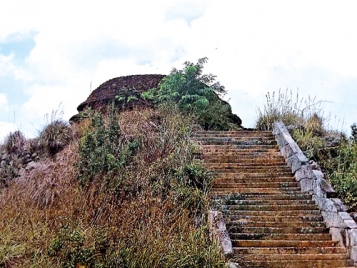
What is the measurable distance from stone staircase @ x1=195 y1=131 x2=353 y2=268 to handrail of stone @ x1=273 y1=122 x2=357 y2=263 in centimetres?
12

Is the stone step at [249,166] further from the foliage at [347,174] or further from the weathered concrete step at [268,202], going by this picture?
the weathered concrete step at [268,202]

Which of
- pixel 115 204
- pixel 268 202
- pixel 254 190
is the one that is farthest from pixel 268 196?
pixel 115 204

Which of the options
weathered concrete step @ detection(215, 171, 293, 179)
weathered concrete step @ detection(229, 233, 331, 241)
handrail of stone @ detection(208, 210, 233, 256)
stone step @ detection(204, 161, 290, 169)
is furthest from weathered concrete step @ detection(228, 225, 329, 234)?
stone step @ detection(204, 161, 290, 169)

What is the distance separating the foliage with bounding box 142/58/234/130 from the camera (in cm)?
1179

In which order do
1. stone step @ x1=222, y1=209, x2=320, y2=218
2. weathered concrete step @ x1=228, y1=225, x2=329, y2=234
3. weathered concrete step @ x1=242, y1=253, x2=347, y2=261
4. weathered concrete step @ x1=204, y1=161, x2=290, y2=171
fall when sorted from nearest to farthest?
weathered concrete step @ x1=242, y1=253, x2=347, y2=261 < weathered concrete step @ x1=228, y1=225, x2=329, y2=234 < stone step @ x1=222, y1=209, x2=320, y2=218 < weathered concrete step @ x1=204, y1=161, x2=290, y2=171

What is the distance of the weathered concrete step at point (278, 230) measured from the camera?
24.0ft

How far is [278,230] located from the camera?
7.38m

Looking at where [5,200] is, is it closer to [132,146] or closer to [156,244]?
[132,146]

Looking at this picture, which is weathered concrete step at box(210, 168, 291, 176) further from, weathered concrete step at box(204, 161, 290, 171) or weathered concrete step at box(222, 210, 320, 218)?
weathered concrete step at box(222, 210, 320, 218)

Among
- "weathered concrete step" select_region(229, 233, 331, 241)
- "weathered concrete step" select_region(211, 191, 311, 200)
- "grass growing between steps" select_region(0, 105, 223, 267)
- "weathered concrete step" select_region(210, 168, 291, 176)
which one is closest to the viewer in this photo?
"grass growing between steps" select_region(0, 105, 223, 267)

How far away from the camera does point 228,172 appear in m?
9.16

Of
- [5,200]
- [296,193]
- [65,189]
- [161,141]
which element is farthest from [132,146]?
[296,193]

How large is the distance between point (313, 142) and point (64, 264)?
20.2ft

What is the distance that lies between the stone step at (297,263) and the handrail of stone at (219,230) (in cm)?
29
